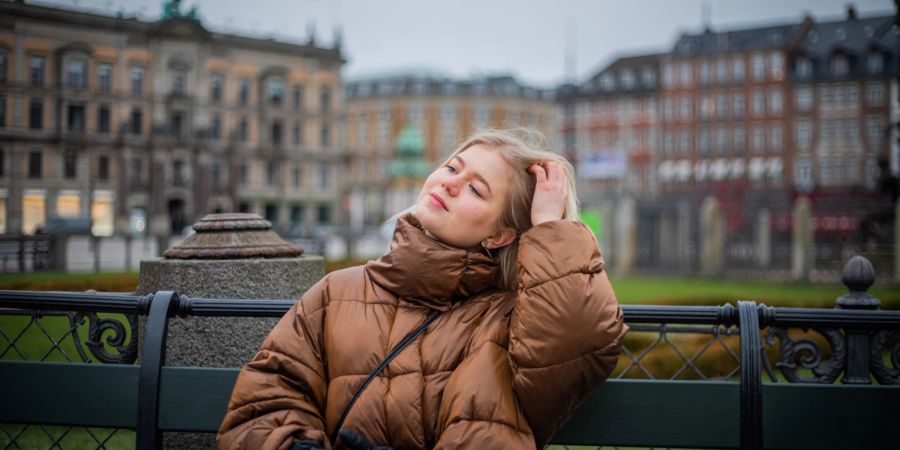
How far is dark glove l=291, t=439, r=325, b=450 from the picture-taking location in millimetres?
2283

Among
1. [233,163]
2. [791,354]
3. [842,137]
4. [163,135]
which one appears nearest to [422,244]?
[791,354]

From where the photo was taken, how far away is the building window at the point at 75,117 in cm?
570

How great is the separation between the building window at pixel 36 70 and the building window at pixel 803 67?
2246 inches

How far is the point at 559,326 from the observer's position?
2.32 metres

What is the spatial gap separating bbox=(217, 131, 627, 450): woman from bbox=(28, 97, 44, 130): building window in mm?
3636

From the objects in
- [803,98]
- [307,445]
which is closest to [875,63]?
[803,98]

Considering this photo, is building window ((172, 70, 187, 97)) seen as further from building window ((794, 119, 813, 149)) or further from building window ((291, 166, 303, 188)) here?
building window ((794, 119, 813, 149))

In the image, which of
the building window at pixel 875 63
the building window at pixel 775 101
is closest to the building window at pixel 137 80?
the building window at pixel 875 63

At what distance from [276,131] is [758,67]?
145ft

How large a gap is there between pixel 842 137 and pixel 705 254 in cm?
3558

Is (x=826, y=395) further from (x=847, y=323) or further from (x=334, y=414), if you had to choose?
(x=334, y=414)

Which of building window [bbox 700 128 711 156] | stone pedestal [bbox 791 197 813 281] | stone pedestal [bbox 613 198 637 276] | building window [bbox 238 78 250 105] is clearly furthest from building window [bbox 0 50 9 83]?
building window [bbox 700 128 711 156]

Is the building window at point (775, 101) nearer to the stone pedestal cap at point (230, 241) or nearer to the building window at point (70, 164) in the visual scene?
the building window at point (70, 164)

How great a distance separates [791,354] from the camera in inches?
136
